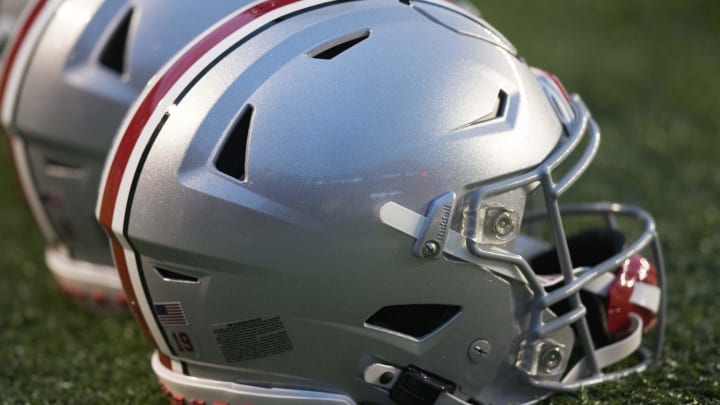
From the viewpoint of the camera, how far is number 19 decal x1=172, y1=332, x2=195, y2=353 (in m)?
2.09

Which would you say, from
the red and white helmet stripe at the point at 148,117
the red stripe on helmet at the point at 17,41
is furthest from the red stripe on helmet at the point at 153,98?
the red stripe on helmet at the point at 17,41

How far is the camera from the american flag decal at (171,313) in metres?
2.05

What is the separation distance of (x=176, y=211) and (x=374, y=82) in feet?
1.63

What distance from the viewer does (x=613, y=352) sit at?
7.53ft

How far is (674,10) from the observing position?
627cm

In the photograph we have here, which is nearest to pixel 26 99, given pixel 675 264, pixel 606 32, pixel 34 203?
pixel 34 203

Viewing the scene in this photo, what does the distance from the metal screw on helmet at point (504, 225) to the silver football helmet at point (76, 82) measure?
1.02 meters

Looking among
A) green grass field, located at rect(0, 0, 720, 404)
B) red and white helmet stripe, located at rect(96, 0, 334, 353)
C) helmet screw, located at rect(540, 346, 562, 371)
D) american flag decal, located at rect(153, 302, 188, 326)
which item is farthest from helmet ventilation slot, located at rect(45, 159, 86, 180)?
helmet screw, located at rect(540, 346, 562, 371)

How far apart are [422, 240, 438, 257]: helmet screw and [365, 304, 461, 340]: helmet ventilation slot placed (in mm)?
156

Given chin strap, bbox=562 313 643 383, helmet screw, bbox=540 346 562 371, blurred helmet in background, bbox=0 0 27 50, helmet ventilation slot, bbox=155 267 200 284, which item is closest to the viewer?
helmet ventilation slot, bbox=155 267 200 284

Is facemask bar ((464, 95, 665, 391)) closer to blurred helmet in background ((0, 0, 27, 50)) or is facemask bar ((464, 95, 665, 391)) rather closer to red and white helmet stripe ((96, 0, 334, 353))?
red and white helmet stripe ((96, 0, 334, 353))

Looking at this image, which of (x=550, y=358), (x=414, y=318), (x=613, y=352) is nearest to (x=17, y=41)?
(x=414, y=318)

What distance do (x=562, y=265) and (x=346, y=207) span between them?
21.2 inches

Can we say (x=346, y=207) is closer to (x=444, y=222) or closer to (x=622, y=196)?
(x=444, y=222)
